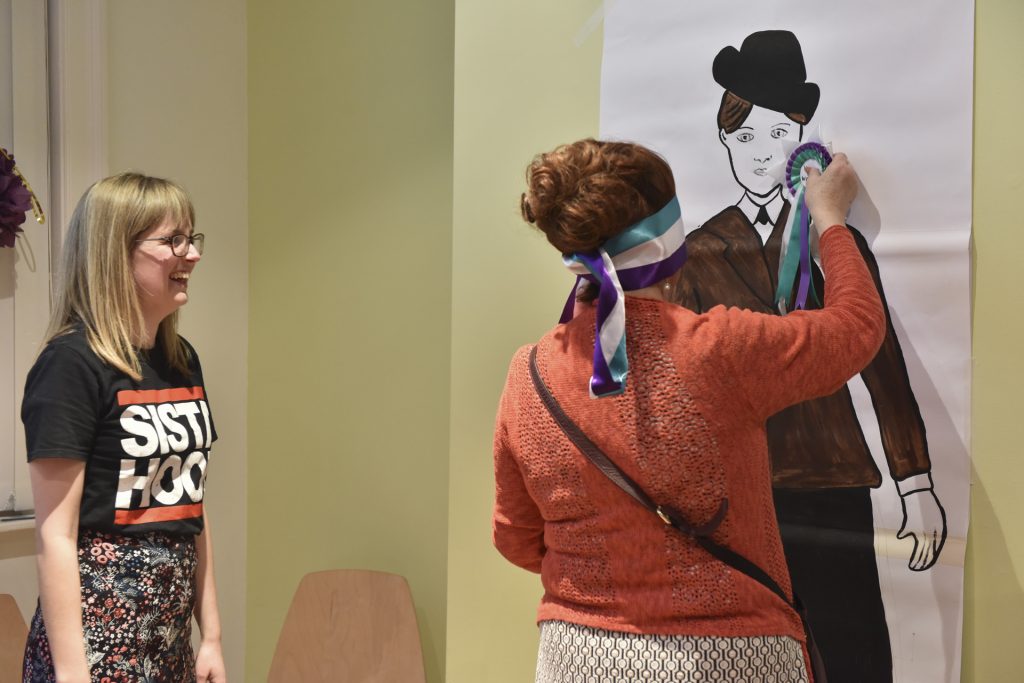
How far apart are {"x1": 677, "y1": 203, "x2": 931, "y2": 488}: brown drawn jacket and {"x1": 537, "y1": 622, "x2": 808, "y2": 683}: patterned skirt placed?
0.37 m

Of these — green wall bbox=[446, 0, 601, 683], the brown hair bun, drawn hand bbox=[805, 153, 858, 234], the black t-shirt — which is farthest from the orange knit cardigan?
the black t-shirt

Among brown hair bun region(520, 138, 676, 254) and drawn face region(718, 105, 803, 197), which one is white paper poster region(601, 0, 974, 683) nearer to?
drawn face region(718, 105, 803, 197)

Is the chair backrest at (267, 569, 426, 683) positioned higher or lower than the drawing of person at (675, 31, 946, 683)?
lower

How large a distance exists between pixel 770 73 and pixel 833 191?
Result: 0.24 meters

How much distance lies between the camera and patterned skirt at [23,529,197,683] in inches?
57.2

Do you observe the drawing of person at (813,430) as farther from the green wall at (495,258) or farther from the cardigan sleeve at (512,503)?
the cardigan sleeve at (512,503)

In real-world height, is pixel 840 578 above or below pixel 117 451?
below

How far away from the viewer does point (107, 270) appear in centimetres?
150

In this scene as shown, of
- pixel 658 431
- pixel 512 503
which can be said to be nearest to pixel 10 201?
pixel 512 503

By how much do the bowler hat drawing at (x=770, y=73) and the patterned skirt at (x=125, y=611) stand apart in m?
1.21

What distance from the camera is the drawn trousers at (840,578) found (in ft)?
4.58

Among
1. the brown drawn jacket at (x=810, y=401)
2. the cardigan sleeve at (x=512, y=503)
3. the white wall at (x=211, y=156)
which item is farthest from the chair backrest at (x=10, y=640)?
the brown drawn jacket at (x=810, y=401)

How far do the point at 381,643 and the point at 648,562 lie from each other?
137 centimetres

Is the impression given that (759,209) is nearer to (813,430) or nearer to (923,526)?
(813,430)
